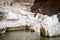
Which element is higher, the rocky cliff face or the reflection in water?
the rocky cliff face

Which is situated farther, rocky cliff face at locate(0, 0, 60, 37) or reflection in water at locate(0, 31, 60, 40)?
rocky cliff face at locate(0, 0, 60, 37)

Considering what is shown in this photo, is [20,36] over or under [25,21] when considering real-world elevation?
under

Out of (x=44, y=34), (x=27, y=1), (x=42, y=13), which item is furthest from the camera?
(x=27, y=1)

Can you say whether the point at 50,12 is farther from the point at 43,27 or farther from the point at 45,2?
the point at 43,27

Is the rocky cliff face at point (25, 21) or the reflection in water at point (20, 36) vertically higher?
Result: the rocky cliff face at point (25, 21)

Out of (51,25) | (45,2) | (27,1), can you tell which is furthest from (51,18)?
(27,1)

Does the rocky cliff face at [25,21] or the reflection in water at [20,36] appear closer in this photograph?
the reflection in water at [20,36]

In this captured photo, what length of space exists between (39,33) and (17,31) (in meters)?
0.55

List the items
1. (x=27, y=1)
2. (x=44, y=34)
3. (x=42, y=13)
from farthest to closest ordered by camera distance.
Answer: (x=27, y=1)
(x=42, y=13)
(x=44, y=34)

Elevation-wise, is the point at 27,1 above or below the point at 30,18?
above

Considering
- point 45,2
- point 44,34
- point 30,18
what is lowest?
point 44,34

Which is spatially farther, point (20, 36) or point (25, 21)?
point (25, 21)

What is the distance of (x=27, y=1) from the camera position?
423cm

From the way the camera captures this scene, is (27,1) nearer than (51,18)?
No
